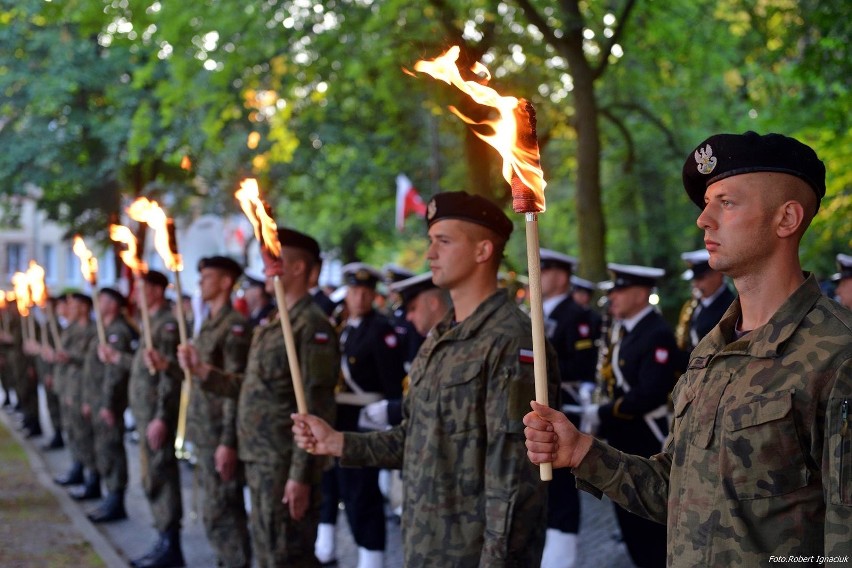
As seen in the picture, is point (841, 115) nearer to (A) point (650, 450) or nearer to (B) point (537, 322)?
(A) point (650, 450)

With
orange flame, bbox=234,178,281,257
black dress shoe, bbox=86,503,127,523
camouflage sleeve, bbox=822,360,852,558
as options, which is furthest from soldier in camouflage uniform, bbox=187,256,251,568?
camouflage sleeve, bbox=822,360,852,558

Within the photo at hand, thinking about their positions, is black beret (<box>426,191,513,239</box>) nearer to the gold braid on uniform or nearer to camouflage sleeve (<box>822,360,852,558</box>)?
camouflage sleeve (<box>822,360,852,558</box>)

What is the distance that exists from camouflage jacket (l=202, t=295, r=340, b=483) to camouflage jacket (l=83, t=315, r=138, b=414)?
441cm

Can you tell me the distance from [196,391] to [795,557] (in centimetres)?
576

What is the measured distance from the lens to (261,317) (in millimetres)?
10977

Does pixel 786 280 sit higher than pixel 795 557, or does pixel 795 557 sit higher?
pixel 786 280

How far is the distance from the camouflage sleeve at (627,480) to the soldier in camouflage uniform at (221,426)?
4.20 meters

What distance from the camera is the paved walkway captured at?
862 centimetres

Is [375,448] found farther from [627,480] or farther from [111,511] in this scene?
[111,511]

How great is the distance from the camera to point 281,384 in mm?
6344

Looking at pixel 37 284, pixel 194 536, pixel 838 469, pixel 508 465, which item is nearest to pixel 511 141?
pixel 838 469

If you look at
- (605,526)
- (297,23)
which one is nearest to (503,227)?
Result: (605,526)

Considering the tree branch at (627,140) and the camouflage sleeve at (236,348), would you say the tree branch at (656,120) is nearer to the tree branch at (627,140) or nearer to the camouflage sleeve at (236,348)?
the tree branch at (627,140)

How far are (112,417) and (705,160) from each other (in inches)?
335
